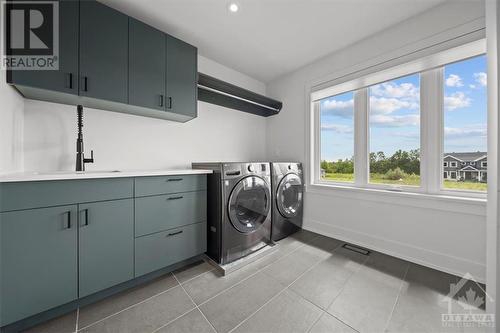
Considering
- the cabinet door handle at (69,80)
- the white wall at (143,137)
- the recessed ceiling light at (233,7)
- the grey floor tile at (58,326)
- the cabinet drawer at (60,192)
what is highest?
the recessed ceiling light at (233,7)

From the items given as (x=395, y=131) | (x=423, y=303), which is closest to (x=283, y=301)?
(x=423, y=303)

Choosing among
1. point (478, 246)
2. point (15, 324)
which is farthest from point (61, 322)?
point (478, 246)

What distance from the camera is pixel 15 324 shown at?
1004 millimetres

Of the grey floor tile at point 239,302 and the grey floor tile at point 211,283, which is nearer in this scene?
the grey floor tile at point 239,302

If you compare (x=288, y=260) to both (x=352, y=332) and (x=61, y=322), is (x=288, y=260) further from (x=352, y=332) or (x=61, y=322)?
(x=61, y=322)

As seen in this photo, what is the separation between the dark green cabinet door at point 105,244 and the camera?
117cm

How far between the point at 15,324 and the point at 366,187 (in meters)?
3.08

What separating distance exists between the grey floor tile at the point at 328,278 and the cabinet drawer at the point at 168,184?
1.19 metres

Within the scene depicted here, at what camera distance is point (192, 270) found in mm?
1668

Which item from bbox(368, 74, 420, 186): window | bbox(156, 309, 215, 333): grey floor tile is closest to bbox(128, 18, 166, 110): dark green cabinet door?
bbox(156, 309, 215, 333): grey floor tile

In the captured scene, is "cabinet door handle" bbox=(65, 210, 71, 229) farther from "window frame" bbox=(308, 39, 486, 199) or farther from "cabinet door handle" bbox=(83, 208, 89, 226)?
"window frame" bbox=(308, 39, 486, 199)

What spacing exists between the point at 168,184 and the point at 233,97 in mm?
1428

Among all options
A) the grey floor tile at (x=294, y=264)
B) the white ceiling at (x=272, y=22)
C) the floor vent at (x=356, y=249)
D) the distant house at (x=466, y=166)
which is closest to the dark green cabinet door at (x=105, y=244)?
the grey floor tile at (x=294, y=264)

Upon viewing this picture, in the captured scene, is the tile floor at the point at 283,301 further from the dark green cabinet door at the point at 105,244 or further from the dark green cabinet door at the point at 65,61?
the dark green cabinet door at the point at 65,61
